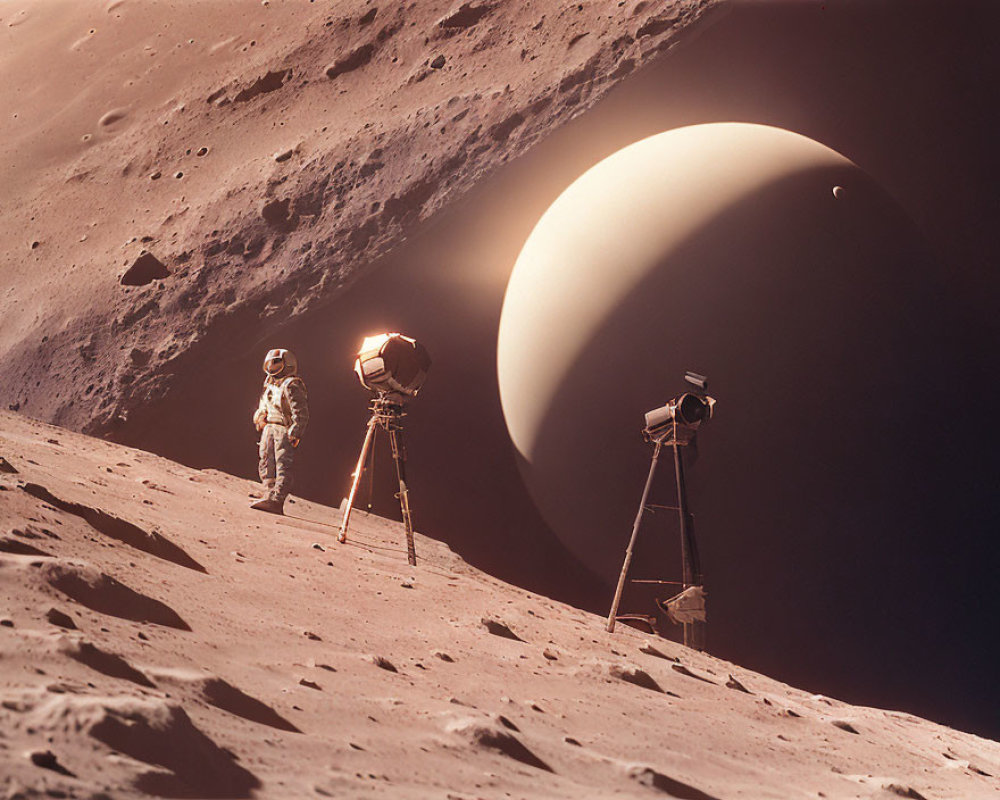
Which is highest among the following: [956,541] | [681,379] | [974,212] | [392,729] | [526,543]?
[974,212]

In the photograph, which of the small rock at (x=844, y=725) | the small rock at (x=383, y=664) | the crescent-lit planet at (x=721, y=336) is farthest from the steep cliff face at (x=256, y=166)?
the small rock at (x=383, y=664)

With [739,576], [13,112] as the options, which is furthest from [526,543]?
[13,112]

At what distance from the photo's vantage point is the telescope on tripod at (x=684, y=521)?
20.2 ft

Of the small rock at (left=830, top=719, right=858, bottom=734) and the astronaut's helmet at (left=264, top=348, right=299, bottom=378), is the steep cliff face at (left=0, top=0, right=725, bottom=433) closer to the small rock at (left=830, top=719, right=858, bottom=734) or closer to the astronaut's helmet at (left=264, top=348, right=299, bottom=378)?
the astronaut's helmet at (left=264, top=348, right=299, bottom=378)

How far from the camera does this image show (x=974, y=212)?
10.8 m

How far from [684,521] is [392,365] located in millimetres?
2364

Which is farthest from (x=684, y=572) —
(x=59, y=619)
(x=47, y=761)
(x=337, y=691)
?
(x=47, y=761)

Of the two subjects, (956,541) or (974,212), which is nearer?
(956,541)

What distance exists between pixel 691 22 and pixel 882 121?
2267 mm

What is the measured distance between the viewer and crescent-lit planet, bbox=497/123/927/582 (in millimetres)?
8359

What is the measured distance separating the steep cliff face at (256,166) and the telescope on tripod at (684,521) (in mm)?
5111

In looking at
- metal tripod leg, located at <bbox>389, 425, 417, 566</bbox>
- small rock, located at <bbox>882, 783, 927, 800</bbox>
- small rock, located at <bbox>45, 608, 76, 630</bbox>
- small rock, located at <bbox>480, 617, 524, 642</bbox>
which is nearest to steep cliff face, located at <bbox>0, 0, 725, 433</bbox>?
metal tripod leg, located at <bbox>389, 425, 417, 566</bbox>

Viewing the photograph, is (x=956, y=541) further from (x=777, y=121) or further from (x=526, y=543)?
(x=777, y=121)

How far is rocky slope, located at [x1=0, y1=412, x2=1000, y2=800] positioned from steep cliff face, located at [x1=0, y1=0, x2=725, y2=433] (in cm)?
459
